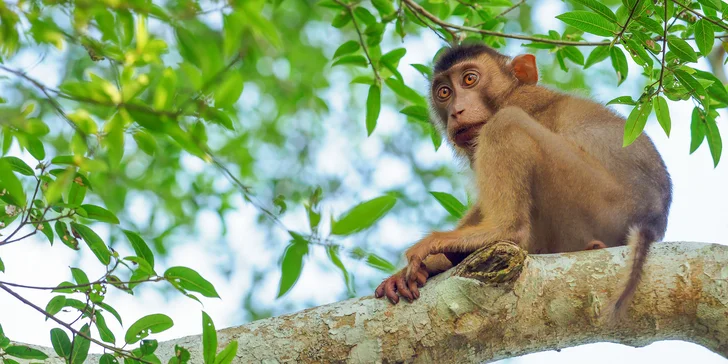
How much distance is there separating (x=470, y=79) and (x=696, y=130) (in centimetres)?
305

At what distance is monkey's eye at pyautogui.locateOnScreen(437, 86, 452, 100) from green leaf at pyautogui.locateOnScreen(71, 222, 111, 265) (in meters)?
4.72

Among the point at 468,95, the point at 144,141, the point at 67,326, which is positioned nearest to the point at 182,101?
the point at 144,141

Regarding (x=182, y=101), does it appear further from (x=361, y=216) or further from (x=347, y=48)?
(x=347, y=48)

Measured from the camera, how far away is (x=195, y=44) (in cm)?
275

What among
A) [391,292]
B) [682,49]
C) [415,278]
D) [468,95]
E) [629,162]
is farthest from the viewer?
[468,95]

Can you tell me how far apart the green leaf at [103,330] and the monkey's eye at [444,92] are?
4.82 meters

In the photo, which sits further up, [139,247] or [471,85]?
[471,85]

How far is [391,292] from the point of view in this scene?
190 inches

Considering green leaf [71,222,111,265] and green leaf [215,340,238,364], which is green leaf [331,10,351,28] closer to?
green leaf [71,222,111,265]

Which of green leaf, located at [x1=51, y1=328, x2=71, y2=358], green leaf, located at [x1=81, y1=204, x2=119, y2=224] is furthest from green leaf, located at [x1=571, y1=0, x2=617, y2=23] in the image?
green leaf, located at [x1=51, y1=328, x2=71, y2=358]

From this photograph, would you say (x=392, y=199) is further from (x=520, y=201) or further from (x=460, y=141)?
(x=460, y=141)

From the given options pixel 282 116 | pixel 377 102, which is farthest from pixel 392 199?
pixel 282 116

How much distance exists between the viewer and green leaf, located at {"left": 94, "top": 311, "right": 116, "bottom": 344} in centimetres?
429

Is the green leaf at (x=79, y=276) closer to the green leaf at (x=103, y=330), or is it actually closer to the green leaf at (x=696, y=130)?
the green leaf at (x=103, y=330)
